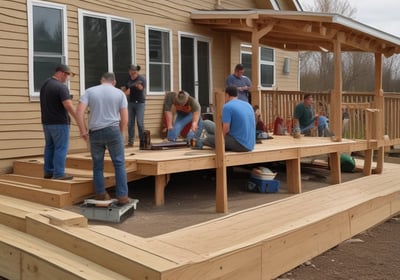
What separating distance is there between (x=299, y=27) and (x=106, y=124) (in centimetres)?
547

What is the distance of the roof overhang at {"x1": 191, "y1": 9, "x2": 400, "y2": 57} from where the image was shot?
9.27m

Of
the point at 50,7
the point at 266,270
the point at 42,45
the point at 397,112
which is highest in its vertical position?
the point at 50,7

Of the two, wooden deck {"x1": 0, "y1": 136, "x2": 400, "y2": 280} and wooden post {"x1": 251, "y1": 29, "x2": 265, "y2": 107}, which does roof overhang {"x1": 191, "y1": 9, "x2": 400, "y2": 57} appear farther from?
wooden deck {"x1": 0, "y1": 136, "x2": 400, "y2": 280}

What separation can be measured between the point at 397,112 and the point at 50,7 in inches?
326

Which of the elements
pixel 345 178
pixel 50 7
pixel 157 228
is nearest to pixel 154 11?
pixel 50 7

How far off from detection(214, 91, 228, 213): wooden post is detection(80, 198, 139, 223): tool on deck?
1219 millimetres

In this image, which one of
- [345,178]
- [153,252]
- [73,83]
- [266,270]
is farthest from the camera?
[345,178]

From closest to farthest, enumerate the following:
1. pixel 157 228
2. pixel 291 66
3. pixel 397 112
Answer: pixel 157 228, pixel 397 112, pixel 291 66

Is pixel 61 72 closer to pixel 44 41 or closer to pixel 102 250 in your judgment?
pixel 44 41

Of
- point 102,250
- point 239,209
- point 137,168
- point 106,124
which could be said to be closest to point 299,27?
point 239,209

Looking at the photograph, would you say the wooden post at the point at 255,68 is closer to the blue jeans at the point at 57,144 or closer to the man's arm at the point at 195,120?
the man's arm at the point at 195,120

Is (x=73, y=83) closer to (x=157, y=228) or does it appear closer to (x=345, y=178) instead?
(x=157, y=228)

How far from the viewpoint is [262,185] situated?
7797 millimetres

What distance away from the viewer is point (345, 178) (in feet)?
32.1
